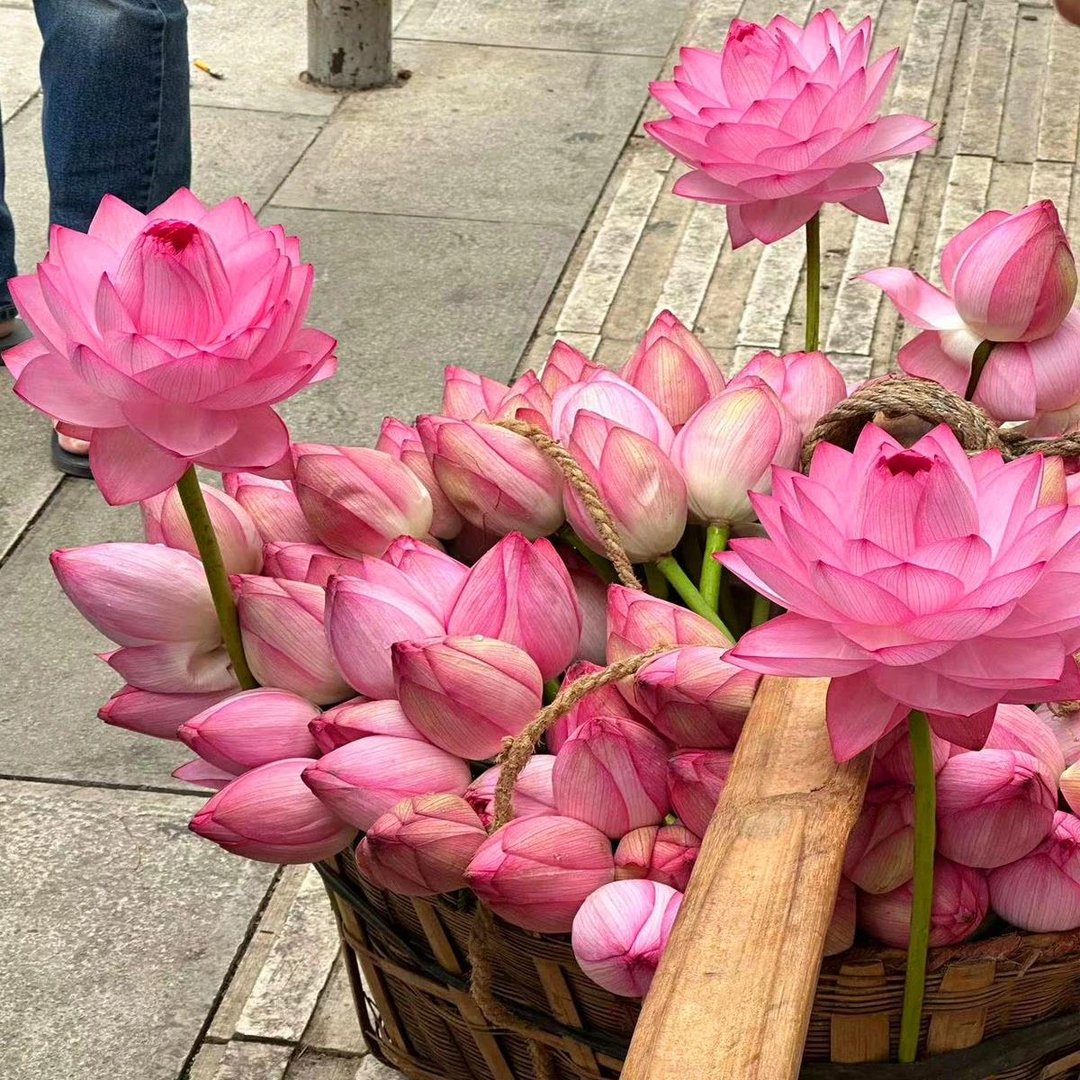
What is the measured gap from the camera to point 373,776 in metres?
0.93

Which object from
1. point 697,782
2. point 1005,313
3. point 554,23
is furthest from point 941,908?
point 554,23

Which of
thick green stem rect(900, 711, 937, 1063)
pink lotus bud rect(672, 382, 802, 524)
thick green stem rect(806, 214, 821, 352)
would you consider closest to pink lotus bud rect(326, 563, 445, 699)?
pink lotus bud rect(672, 382, 802, 524)

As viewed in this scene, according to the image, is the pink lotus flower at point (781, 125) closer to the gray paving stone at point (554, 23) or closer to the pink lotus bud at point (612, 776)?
the pink lotus bud at point (612, 776)

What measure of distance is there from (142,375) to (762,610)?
481 millimetres

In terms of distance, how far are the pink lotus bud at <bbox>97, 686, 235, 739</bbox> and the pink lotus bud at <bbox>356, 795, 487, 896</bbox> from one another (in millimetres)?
201

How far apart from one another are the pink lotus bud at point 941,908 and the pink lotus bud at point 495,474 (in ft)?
1.23

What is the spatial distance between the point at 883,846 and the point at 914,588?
0.68 feet

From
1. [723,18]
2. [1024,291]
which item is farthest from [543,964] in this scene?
[723,18]

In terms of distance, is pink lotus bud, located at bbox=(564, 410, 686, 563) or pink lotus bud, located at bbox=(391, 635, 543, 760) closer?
pink lotus bud, located at bbox=(391, 635, 543, 760)

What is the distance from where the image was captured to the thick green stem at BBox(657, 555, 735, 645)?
1075 mm

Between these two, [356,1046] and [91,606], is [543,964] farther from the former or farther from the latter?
[356,1046]

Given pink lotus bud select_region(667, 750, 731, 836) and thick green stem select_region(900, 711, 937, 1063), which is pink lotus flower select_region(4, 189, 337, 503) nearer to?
pink lotus bud select_region(667, 750, 731, 836)

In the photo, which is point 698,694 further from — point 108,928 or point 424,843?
point 108,928

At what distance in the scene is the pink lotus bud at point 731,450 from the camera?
108 centimetres
